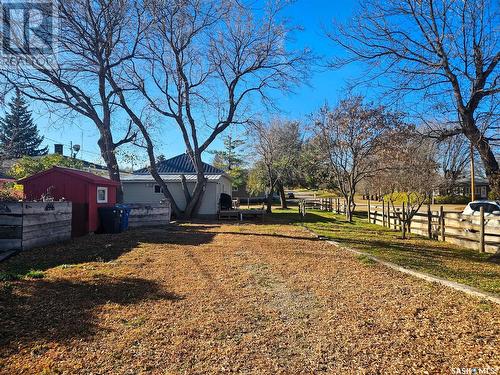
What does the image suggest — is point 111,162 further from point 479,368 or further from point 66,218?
point 479,368

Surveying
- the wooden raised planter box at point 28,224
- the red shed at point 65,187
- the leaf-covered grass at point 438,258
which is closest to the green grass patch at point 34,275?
the wooden raised planter box at point 28,224

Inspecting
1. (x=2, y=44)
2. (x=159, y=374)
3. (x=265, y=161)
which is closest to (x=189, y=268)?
(x=159, y=374)

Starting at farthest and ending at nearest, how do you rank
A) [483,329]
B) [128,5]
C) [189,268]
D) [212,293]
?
[128,5] → [189,268] → [212,293] → [483,329]

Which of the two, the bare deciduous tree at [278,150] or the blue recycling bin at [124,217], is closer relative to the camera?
the blue recycling bin at [124,217]

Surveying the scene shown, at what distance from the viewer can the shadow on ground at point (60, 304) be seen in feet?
12.4

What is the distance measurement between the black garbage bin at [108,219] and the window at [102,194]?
47cm

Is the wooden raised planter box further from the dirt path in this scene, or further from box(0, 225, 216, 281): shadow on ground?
the dirt path

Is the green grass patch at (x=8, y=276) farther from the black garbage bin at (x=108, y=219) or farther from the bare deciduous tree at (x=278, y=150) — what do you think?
the bare deciduous tree at (x=278, y=150)

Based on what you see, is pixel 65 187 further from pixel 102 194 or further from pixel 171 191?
pixel 171 191

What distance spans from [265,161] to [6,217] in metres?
22.6

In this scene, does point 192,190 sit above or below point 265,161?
below

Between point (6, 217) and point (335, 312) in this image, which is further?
point (6, 217)

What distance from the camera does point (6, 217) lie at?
8.34 meters

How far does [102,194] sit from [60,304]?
9.71 meters
